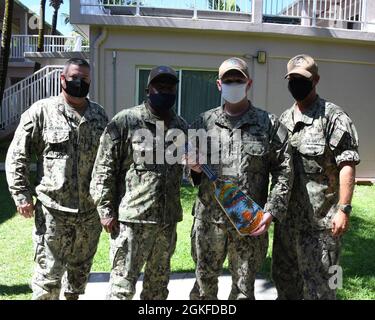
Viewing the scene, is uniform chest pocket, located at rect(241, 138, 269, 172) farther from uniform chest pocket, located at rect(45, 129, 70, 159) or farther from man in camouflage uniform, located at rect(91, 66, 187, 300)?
uniform chest pocket, located at rect(45, 129, 70, 159)

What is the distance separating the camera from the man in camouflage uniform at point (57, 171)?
11.0 feet

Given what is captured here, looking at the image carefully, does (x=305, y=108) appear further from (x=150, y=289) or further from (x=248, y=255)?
(x=150, y=289)

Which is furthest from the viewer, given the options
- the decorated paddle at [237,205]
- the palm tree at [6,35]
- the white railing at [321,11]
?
the palm tree at [6,35]

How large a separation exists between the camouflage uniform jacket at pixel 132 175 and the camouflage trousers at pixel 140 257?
0.07 metres

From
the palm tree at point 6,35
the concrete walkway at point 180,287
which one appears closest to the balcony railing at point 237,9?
the palm tree at point 6,35

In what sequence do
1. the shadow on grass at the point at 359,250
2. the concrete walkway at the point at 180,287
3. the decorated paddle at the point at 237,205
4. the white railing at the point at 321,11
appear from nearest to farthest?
the decorated paddle at the point at 237,205 → the concrete walkway at the point at 180,287 → the shadow on grass at the point at 359,250 → the white railing at the point at 321,11

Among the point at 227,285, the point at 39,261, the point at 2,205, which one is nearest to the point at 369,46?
the point at 227,285

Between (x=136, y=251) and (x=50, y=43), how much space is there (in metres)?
22.6

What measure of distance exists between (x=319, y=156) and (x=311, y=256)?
710 millimetres

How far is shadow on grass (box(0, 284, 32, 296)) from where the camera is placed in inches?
168

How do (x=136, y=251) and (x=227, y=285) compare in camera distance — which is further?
(x=227, y=285)

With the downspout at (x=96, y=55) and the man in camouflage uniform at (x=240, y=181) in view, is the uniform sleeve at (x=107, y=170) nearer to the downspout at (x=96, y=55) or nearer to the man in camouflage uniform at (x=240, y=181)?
the man in camouflage uniform at (x=240, y=181)

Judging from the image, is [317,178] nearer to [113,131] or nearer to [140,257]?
[140,257]
